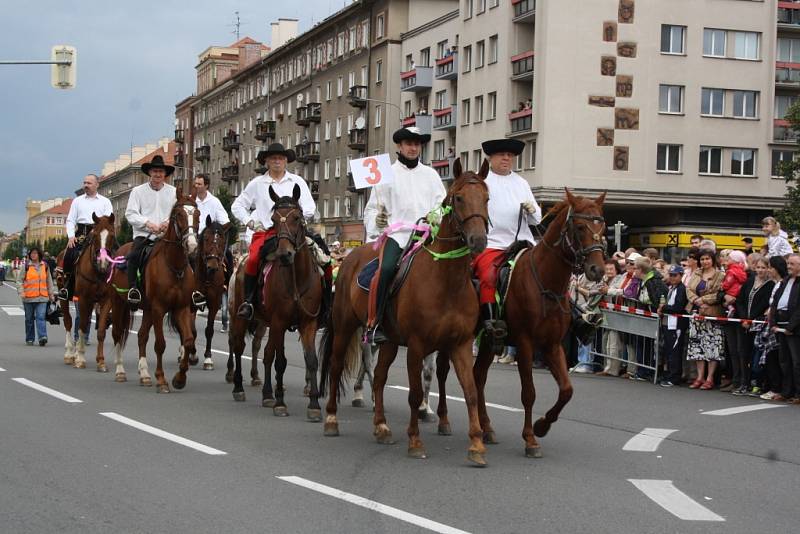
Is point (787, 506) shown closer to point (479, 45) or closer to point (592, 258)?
point (592, 258)

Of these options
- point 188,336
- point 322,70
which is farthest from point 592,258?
point 322,70

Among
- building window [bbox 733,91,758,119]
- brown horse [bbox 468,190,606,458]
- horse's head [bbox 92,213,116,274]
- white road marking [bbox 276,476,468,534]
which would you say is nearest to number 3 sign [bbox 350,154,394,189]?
brown horse [bbox 468,190,606,458]

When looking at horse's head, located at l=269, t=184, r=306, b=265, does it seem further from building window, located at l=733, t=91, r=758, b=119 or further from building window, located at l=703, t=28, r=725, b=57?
building window, located at l=733, t=91, r=758, b=119

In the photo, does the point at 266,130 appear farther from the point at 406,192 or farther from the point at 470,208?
the point at 470,208

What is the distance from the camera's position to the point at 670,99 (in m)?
59.8

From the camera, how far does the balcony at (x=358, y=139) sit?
8119 centimetres

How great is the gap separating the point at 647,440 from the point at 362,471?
3.53 m

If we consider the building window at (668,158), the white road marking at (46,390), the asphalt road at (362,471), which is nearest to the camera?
the asphalt road at (362,471)

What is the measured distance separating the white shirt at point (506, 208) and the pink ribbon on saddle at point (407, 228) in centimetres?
99

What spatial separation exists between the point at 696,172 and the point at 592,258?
52.2 meters

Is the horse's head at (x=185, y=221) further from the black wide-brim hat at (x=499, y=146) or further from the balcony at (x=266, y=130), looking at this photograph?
the balcony at (x=266, y=130)

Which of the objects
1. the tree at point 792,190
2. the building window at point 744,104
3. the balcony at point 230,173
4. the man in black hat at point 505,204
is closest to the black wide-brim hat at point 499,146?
the man in black hat at point 505,204

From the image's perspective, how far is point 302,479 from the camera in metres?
8.60

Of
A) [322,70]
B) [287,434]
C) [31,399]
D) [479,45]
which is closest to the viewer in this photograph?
[287,434]
